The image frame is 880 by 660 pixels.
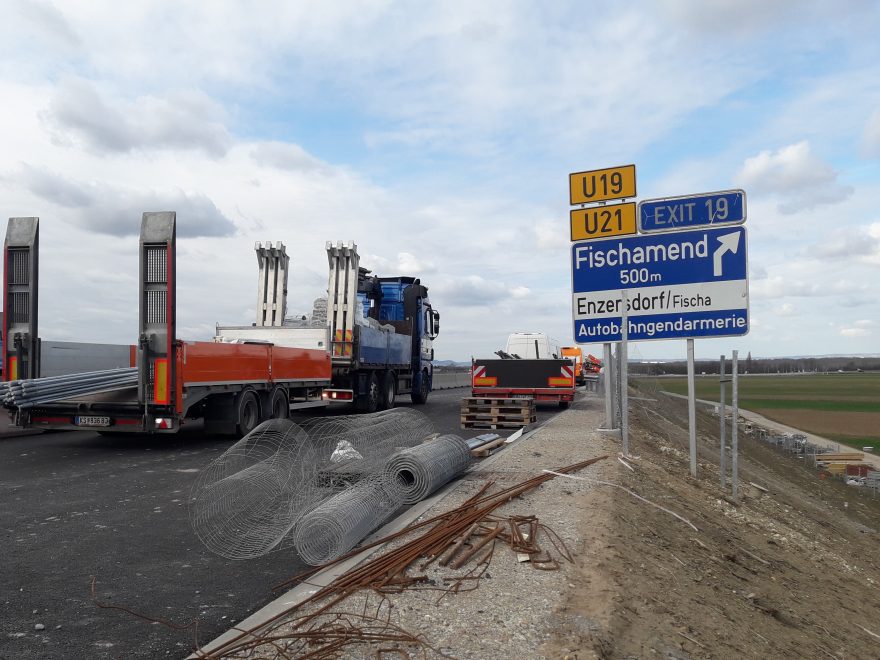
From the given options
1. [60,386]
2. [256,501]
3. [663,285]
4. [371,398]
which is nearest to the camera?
[256,501]

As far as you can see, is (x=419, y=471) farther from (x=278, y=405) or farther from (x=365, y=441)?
(x=278, y=405)

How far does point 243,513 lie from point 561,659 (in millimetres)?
4484

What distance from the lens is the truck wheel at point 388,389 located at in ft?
66.9

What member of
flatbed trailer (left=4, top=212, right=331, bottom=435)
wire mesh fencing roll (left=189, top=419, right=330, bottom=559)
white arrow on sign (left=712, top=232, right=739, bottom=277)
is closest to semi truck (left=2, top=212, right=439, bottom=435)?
flatbed trailer (left=4, top=212, right=331, bottom=435)

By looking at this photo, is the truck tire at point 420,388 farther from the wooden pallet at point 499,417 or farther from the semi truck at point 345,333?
the wooden pallet at point 499,417

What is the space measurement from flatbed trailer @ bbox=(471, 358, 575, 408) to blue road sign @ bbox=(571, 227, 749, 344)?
350 inches

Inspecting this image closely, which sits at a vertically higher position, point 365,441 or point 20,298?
point 20,298

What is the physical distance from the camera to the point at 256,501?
7.45 metres

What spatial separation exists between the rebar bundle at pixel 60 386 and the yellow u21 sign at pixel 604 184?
7769mm

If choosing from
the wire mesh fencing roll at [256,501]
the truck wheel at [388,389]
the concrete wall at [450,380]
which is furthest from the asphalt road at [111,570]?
the concrete wall at [450,380]

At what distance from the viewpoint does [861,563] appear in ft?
28.6

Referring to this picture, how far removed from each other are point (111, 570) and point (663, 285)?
7678 mm

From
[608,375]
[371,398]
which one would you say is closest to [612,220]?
[608,375]

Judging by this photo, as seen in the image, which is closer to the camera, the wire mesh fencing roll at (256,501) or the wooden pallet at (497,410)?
the wire mesh fencing roll at (256,501)
